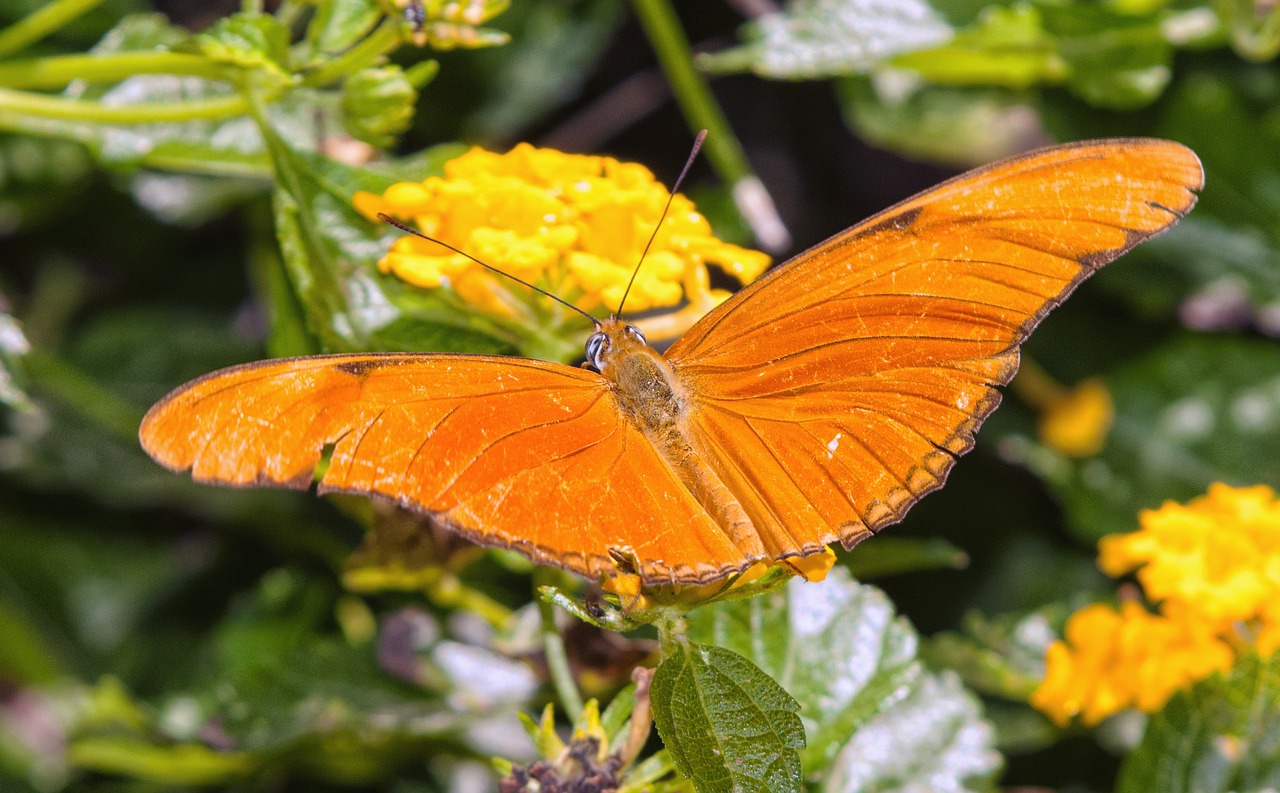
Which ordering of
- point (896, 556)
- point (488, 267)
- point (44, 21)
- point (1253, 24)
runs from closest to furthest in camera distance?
point (488, 267)
point (44, 21)
point (896, 556)
point (1253, 24)

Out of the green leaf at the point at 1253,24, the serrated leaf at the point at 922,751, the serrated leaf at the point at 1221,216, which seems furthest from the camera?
the serrated leaf at the point at 1221,216

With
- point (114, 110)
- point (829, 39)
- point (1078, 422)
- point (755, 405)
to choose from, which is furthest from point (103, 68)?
point (1078, 422)

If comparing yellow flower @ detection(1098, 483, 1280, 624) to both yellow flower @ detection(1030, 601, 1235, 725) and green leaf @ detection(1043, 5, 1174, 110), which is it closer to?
yellow flower @ detection(1030, 601, 1235, 725)

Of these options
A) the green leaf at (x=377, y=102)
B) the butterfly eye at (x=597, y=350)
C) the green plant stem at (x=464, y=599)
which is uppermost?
the green leaf at (x=377, y=102)

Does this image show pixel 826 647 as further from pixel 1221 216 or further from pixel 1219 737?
pixel 1221 216

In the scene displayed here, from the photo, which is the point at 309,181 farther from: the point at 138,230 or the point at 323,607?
the point at 138,230

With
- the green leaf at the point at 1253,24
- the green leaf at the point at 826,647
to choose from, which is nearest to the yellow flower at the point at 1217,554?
the green leaf at the point at 826,647

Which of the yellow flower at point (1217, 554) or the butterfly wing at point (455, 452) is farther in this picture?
the yellow flower at point (1217, 554)

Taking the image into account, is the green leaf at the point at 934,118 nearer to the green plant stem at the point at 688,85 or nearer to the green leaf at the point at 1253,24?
the green plant stem at the point at 688,85
